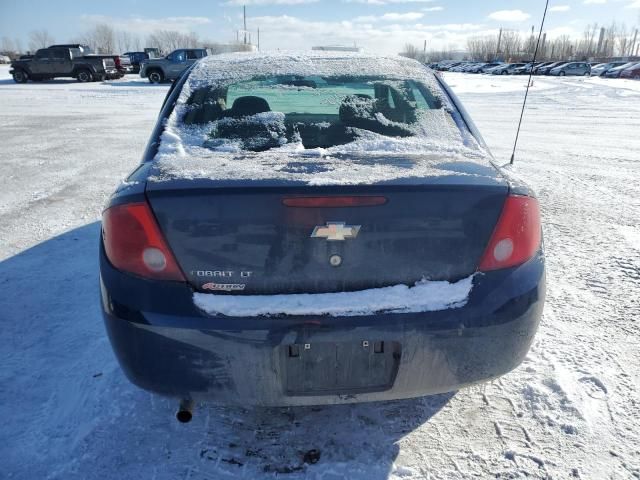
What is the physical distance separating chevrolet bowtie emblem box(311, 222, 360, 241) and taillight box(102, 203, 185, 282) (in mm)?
500

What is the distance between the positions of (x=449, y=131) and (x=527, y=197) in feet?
2.37

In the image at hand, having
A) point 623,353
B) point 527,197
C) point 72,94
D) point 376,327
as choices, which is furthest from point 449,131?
point 72,94

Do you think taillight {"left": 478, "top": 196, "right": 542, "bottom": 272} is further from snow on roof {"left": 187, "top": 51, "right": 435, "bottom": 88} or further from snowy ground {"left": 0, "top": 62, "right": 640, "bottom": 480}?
snow on roof {"left": 187, "top": 51, "right": 435, "bottom": 88}

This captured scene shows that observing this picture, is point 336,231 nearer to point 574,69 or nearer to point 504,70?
point 574,69

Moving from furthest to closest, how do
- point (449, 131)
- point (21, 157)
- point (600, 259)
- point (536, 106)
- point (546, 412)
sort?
point (536, 106) → point (21, 157) → point (600, 259) → point (449, 131) → point (546, 412)

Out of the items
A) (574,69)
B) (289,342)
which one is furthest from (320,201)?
(574,69)

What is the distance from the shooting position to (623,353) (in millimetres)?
2486

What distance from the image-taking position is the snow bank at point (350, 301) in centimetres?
156

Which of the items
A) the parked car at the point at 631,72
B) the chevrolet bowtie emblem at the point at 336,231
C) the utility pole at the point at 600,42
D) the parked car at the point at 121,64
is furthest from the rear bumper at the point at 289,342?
the utility pole at the point at 600,42

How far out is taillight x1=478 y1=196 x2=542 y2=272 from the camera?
1.65 m

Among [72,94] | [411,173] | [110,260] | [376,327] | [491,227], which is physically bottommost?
[72,94]

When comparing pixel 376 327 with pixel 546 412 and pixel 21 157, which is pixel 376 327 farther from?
pixel 21 157

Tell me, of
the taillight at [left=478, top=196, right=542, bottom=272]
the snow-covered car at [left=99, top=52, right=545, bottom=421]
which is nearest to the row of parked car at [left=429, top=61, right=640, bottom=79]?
the taillight at [left=478, top=196, right=542, bottom=272]

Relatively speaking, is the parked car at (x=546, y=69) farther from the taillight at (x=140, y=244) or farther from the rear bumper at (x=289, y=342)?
the taillight at (x=140, y=244)
